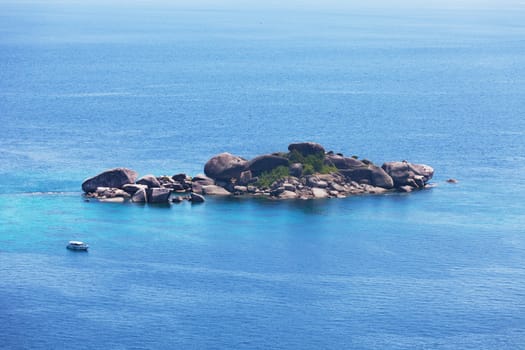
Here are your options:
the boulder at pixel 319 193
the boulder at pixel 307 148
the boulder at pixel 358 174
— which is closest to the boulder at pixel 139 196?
the boulder at pixel 307 148

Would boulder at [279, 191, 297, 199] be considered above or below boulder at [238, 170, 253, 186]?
below

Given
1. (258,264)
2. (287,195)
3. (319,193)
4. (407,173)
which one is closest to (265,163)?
(287,195)

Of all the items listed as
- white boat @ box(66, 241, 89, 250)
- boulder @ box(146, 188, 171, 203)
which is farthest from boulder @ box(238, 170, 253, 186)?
white boat @ box(66, 241, 89, 250)

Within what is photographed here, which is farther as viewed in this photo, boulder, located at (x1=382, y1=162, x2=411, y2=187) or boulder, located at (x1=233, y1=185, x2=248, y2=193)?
boulder, located at (x1=382, y1=162, x2=411, y2=187)

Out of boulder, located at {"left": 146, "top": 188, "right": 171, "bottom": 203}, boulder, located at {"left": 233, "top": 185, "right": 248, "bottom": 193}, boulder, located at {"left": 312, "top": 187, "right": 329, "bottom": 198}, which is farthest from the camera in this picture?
boulder, located at {"left": 233, "top": 185, "right": 248, "bottom": 193}

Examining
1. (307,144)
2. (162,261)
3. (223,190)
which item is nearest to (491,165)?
(307,144)

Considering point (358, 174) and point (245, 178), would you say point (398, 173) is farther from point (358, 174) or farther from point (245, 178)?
point (245, 178)

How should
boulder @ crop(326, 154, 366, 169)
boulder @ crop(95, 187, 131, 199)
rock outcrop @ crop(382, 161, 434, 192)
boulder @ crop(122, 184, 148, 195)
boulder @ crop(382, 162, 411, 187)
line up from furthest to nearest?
rock outcrop @ crop(382, 161, 434, 192) → boulder @ crop(382, 162, 411, 187) → boulder @ crop(326, 154, 366, 169) → boulder @ crop(95, 187, 131, 199) → boulder @ crop(122, 184, 148, 195)

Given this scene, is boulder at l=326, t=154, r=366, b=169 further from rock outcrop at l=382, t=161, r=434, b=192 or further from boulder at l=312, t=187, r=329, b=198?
boulder at l=312, t=187, r=329, b=198

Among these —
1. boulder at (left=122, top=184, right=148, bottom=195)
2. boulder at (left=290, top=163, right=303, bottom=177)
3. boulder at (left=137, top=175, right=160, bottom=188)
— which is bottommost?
boulder at (left=122, top=184, right=148, bottom=195)
